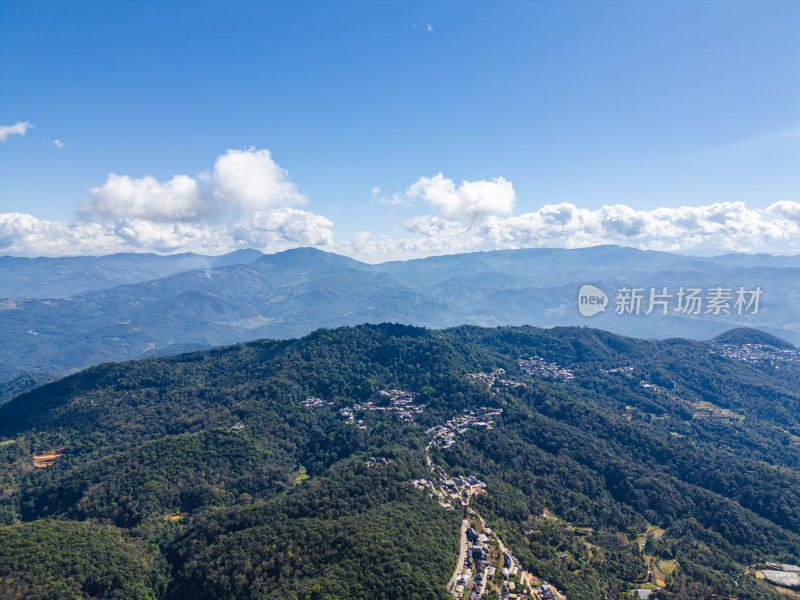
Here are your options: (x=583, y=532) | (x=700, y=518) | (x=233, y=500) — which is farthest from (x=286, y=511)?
(x=700, y=518)

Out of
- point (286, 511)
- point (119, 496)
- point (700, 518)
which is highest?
point (286, 511)

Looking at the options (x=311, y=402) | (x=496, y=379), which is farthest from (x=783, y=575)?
(x=311, y=402)

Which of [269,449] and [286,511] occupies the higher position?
[286,511]

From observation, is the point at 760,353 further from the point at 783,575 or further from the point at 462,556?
the point at 462,556

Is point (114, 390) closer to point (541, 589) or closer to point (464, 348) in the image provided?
point (464, 348)

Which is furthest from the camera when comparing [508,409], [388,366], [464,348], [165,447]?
[464,348]

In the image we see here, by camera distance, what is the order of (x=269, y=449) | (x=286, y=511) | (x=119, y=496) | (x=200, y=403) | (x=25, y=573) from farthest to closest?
(x=200, y=403) < (x=269, y=449) < (x=119, y=496) < (x=286, y=511) < (x=25, y=573)
